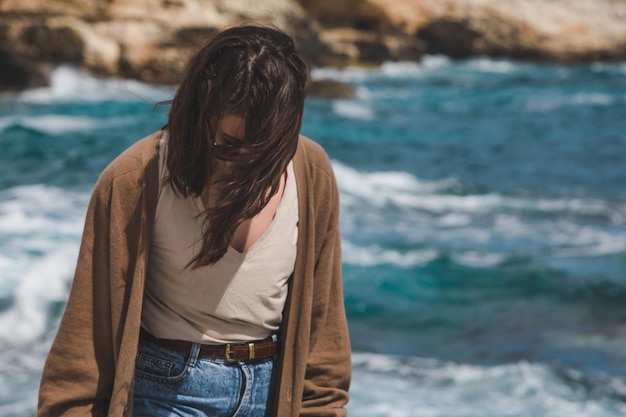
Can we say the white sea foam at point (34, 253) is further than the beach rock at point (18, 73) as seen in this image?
No

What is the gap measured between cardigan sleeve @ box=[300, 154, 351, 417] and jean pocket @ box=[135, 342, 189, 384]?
295mm

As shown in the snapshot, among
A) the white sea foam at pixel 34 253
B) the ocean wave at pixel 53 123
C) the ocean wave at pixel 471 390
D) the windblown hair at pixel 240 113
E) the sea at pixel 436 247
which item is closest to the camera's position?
the windblown hair at pixel 240 113

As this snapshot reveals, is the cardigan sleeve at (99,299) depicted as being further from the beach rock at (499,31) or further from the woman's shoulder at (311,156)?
the beach rock at (499,31)

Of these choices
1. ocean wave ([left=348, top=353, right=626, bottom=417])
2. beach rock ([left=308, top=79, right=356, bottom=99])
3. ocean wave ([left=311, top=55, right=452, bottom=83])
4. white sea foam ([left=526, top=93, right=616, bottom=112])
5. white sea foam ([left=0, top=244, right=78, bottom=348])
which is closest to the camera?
ocean wave ([left=348, top=353, right=626, bottom=417])

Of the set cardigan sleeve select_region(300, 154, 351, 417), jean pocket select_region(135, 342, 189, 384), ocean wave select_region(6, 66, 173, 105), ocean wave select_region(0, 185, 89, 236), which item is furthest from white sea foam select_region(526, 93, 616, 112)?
jean pocket select_region(135, 342, 189, 384)

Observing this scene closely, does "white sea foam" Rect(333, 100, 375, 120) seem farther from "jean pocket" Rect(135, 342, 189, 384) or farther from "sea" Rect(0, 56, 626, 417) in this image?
"jean pocket" Rect(135, 342, 189, 384)

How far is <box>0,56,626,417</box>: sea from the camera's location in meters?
6.16

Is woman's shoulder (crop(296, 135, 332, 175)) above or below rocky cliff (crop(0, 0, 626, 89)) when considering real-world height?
above

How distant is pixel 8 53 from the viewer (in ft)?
66.7

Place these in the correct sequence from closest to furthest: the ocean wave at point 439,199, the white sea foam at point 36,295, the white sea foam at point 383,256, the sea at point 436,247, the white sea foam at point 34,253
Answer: the sea at point 436,247, the white sea foam at point 36,295, the white sea foam at point 34,253, the white sea foam at point 383,256, the ocean wave at point 439,199

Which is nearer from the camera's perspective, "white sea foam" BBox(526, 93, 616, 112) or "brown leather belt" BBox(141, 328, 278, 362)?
"brown leather belt" BBox(141, 328, 278, 362)

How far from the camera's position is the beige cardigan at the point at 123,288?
1.96 m

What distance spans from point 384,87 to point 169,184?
2550 cm

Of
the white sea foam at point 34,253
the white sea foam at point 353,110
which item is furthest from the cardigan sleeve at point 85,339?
the white sea foam at point 353,110
